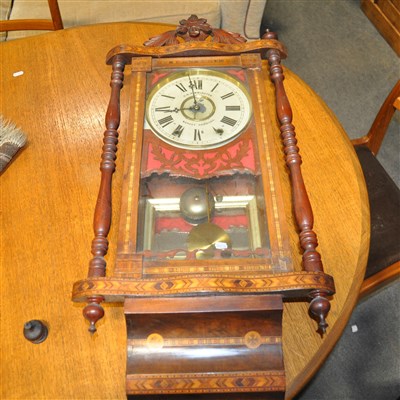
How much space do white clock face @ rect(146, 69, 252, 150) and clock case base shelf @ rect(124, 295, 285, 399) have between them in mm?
438

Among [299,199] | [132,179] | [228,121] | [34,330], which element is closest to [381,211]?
[299,199]

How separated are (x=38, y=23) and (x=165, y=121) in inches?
40.3

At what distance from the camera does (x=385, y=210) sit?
1.58 meters

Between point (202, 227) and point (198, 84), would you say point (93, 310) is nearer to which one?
point (202, 227)

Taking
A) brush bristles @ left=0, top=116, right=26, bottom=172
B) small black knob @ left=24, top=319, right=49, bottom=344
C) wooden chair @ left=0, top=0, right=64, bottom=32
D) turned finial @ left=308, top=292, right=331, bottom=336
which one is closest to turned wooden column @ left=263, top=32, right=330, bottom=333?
turned finial @ left=308, top=292, right=331, bottom=336

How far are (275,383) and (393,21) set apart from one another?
2546 millimetres

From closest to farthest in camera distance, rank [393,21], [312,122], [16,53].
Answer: [312,122] → [16,53] → [393,21]

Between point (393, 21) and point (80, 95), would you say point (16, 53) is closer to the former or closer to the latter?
point (80, 95)

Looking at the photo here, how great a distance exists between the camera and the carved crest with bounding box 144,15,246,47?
1.38m

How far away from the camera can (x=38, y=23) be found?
6.20ft

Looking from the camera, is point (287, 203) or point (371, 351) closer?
point (287, 203)

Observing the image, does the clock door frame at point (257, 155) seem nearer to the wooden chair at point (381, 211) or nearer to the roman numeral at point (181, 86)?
the roman numeral at point (181, 86)

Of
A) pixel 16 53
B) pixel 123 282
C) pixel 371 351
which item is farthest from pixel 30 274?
pixel 371 351

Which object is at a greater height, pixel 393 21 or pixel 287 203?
pixel 393 21
